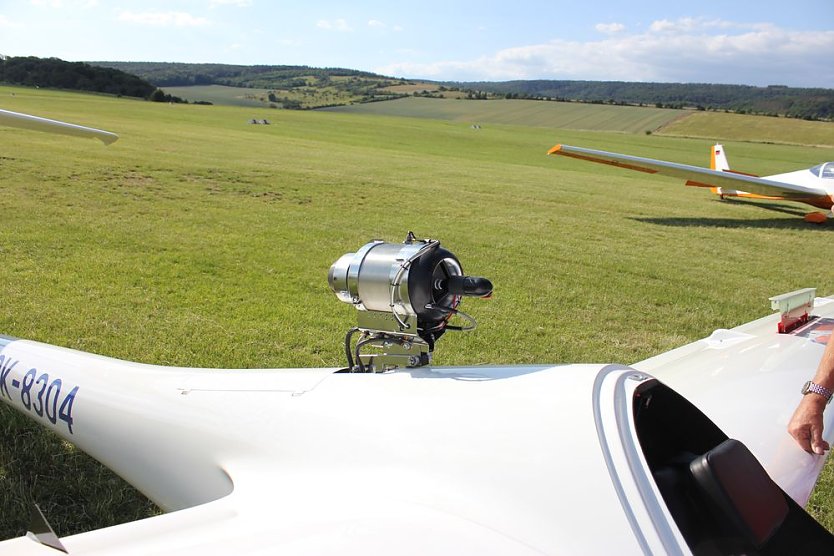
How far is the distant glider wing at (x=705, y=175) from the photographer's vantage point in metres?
14.7

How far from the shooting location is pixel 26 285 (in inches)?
243

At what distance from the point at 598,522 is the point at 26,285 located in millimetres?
6521

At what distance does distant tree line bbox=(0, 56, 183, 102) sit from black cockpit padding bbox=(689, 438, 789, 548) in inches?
3295

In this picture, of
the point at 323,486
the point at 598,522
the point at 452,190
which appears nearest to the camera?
the point at 598,522

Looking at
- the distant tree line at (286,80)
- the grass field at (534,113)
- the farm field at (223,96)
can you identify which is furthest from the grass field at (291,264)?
the distant tree line at (286,80)

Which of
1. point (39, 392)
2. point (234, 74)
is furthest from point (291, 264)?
point (234, 74)

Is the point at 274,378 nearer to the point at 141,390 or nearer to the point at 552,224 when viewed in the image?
the point at 141,390

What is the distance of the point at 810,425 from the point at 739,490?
0.93 m

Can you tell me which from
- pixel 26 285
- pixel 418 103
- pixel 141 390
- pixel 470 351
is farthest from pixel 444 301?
pixel 418 103

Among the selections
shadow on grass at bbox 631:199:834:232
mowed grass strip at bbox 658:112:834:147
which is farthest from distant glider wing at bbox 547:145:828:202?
mowed grass strip at bbox 658:112:834:147

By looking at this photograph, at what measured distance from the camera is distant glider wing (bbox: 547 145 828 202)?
14734 millimetres

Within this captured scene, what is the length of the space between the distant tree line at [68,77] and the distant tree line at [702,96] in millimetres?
63475

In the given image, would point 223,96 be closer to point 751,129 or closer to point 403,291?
point 751,129

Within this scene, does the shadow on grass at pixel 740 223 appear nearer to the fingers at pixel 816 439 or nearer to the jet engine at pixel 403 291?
the fingers at pixel 816 439
